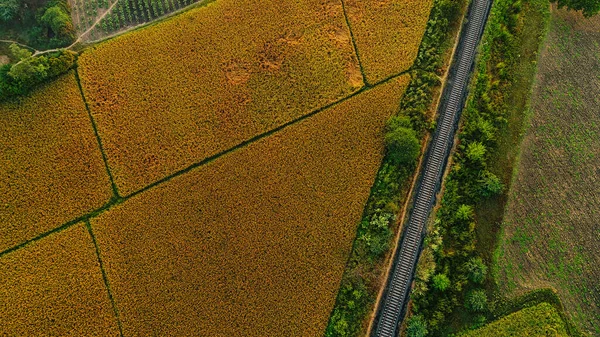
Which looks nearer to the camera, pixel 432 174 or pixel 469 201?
pixel 469 201

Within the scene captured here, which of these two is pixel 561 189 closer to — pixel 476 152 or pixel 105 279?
pixel 476 152

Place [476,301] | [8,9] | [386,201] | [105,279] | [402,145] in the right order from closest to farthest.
Answer: 1. [476,301]
2. [105,279]
3. [386,201]
4. [402,145]
5. [8,9]

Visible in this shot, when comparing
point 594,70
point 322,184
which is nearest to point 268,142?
point 322,184

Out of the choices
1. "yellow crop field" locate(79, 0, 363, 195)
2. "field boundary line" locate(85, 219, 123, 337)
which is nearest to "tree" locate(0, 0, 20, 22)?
"yellow crop field" locate(79, 0, 363, 195)

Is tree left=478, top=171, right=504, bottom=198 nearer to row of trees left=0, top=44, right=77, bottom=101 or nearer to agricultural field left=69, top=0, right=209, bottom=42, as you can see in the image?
agricultural field left=69, top=0, right=209, bottom=42

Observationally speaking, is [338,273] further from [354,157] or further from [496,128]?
[496,128]

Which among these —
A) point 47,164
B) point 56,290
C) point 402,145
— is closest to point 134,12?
point 47,164

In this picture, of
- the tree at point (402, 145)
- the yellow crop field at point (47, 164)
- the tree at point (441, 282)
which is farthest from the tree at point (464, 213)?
the yellow crop field at point (47, 164)
